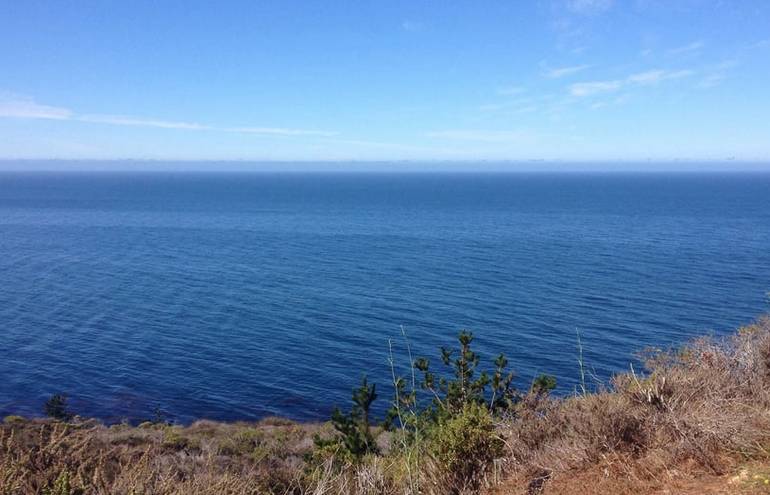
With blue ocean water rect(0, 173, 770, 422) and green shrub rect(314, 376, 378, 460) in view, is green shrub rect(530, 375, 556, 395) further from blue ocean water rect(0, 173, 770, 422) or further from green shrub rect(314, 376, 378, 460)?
green shrub rect(314, 376, 378, 460)

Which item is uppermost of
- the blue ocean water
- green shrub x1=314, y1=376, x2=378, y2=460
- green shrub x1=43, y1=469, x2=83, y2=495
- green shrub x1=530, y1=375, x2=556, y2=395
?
green shrub x1=43, y1=469, x2=83, y2=495

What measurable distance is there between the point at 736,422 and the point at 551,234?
85538 mm

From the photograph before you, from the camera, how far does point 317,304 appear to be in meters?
48.9

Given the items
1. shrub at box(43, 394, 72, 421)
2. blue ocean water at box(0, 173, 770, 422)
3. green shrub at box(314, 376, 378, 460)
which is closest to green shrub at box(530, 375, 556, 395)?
blue ocean water at box(0, 173, 770, 422)

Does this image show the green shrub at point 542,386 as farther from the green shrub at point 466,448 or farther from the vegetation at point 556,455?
the green shrub at point 466,448

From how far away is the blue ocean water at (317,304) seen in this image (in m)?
34.6

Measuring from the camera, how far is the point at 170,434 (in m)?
24.8

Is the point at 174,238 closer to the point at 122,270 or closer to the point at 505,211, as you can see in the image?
the point at 122,270

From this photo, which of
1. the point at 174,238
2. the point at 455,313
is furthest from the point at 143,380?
the point at 174,238

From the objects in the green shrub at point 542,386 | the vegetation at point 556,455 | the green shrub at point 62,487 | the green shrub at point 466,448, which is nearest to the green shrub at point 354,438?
the green shrub at point 542,386

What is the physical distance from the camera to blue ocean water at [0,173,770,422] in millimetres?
34625

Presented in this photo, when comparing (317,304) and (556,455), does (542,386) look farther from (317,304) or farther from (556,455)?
(317,304)

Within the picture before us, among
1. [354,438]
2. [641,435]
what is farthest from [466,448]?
[354,438]

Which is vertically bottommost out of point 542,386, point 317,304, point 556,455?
point 317,304
